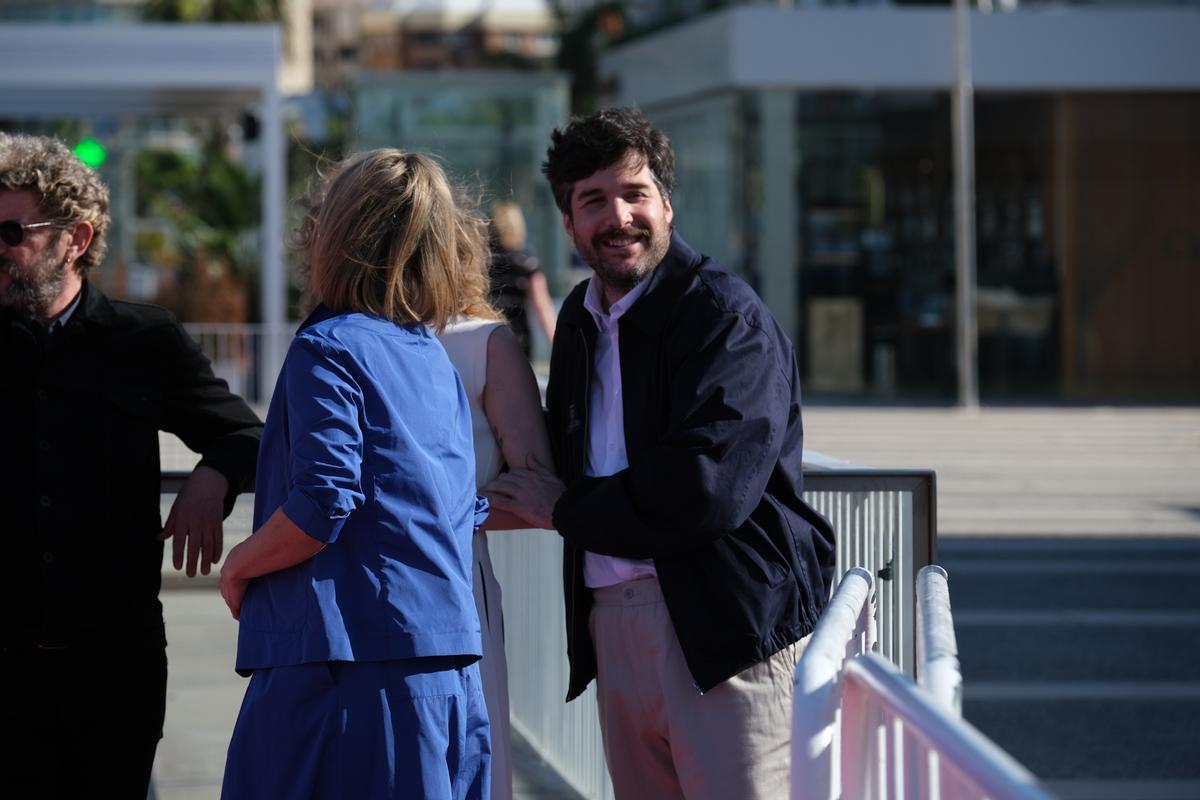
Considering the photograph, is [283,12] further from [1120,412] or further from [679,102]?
[1120,412]

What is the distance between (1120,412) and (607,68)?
532 inches

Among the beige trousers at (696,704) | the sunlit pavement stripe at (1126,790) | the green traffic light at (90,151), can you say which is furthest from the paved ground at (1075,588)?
the green traffic light at (90,151)

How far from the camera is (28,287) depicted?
344 centimetres

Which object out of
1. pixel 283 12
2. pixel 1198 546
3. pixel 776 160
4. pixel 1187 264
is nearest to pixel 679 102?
pixel 776 160

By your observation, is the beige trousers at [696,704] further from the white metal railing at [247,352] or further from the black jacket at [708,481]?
the white metal railing at [247,352]

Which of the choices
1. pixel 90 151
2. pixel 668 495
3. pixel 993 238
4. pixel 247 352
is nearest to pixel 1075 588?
pixel 668 495

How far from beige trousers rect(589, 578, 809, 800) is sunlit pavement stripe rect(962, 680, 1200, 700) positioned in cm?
429

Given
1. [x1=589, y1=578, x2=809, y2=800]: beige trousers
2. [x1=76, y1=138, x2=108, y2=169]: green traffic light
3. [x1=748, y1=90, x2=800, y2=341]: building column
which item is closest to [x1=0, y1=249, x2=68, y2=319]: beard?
[x1=589, y1=578, x2=809, y2=800]: beige trousers

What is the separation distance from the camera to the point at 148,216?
5591 centimetres

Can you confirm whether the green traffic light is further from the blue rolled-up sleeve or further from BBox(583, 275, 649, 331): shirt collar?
the blue rolled-up sleeve

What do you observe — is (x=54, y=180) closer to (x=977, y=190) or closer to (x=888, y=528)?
(x=888, y=528)

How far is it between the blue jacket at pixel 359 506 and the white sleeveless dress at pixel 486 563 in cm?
59

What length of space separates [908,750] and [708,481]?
0.94 meters

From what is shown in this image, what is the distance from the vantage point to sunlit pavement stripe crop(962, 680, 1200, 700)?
764 cm
